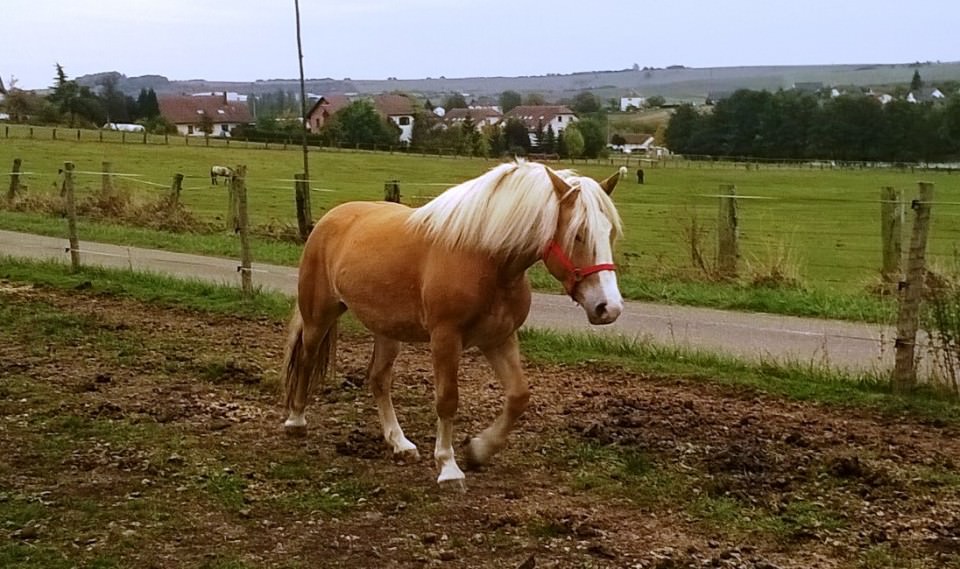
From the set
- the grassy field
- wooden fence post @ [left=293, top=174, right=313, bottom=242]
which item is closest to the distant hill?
the grassy field

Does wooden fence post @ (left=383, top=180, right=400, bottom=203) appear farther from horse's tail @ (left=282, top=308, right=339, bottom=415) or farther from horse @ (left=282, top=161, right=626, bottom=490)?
horse @ (left=282, top=161, right=626, bottom=490)

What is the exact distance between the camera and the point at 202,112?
74.3 metres

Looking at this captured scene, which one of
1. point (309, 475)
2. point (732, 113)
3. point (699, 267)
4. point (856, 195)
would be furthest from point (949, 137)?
point (309, 475)

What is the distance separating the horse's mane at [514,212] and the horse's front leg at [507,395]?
0.57 m

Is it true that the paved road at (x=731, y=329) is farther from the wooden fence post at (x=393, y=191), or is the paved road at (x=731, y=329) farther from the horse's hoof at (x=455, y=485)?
the horse's hoof at (x=455, y=485)

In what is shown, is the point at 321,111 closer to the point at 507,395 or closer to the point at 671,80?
the point at 507,395

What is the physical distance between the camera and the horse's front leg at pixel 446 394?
4.75 metres

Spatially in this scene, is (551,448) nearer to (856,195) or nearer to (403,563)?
(403,563)

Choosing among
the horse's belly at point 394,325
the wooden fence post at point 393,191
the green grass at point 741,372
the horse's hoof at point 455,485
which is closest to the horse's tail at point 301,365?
the horse's belly at point 394,325

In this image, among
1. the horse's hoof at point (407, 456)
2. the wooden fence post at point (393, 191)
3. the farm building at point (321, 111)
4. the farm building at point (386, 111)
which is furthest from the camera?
the farm building at point (321, 111)

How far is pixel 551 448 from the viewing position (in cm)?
564

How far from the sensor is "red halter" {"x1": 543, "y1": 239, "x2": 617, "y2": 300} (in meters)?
4.33

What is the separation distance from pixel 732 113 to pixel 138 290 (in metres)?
55.0

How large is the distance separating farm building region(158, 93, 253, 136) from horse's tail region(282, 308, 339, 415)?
62.3 metres
